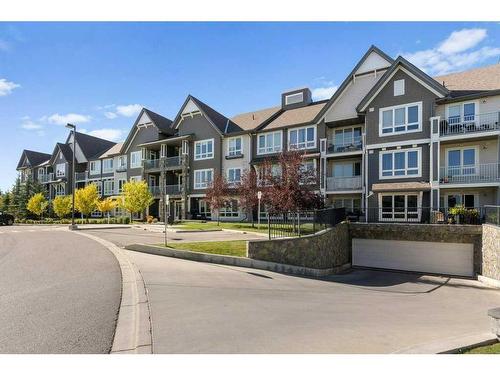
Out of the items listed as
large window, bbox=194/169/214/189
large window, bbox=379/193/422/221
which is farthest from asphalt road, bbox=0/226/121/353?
large window, bbox=194/169/214/189

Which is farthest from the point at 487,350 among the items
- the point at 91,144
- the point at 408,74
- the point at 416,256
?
the point at 91,144

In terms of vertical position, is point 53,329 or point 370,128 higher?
point 370,128

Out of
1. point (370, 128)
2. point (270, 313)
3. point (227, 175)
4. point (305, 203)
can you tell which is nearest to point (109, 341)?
point (270, 313)

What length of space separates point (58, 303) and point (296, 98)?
32496mm

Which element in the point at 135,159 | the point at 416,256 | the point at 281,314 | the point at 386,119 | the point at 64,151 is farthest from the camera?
the point at 64,151

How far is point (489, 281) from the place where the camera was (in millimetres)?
15922

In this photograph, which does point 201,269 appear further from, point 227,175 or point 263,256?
point 227,175

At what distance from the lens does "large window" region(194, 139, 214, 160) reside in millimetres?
35969

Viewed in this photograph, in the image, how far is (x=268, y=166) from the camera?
23.7 metres

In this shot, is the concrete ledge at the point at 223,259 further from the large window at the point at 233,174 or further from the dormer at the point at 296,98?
the dormer at the point at 296,98

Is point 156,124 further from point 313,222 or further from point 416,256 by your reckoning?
point 416,256

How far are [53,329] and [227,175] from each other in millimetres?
29209

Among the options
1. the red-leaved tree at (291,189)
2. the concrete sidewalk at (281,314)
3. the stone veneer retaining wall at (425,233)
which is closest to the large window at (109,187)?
the red-leaved tree at (291,189)

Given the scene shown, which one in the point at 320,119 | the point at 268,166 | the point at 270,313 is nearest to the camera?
the point at 270,313
